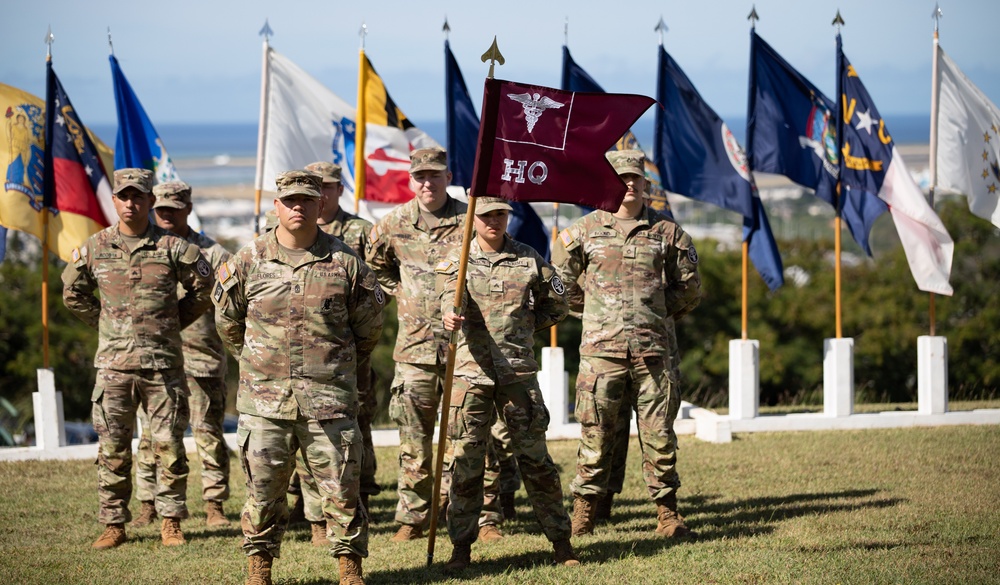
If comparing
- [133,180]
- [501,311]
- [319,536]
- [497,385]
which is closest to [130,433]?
[319,536]

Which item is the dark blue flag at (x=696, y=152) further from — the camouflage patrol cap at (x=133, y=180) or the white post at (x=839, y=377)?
the camouflage patrol cap at (x=133, y=180)

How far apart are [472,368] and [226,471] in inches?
112

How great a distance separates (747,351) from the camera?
12680mm

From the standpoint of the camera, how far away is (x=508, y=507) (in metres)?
9.48

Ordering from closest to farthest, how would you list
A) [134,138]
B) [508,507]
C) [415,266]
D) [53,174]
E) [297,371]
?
[297,371], [415,266], [508,507], [53,174], [134,138]

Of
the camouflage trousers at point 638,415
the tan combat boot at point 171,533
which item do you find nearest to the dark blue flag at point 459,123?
the camouflage trousers at point 638,415

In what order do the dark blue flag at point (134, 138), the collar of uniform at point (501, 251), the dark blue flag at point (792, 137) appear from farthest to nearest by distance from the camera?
1. the dark blue flag at point (792, 137)
2. the dark blue flag at point (134, 138)
3. the collar of uniform at point (501, 251)

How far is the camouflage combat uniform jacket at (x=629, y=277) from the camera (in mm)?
8781

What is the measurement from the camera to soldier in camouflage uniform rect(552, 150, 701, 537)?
875 cm

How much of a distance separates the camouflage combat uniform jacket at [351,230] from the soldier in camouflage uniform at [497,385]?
1864 mm

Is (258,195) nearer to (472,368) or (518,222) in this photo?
(518,222)

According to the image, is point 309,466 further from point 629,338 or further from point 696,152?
point 696,152

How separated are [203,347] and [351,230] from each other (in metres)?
1.57

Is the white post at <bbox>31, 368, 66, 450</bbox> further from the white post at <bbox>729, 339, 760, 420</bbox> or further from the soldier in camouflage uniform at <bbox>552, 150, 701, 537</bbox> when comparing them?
the white post at <bbox>729, 339, 760, 420</bbox>
